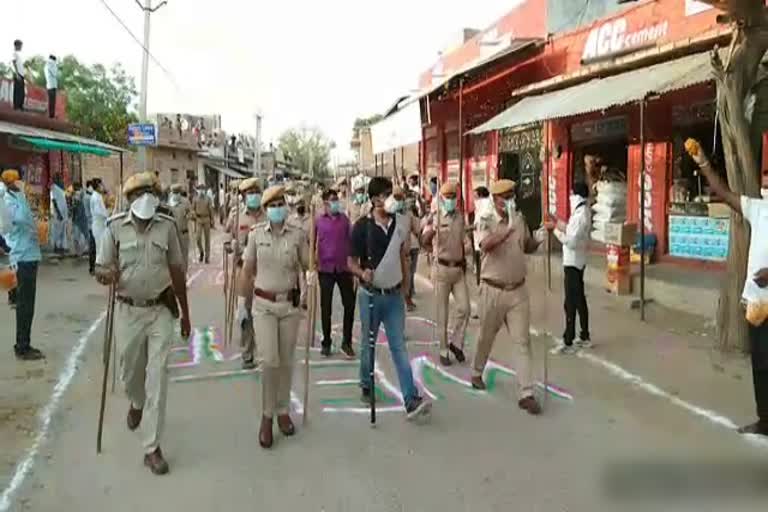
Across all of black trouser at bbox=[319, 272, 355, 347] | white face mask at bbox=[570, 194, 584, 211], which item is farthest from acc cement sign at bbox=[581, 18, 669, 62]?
black trouser at bbox=[319, 272, 355, 347]

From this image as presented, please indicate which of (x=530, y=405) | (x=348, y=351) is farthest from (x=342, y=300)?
(x=530, y=405)

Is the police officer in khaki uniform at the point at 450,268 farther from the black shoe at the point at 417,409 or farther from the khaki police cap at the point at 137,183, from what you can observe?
the khaki police cap at the point at 137,183

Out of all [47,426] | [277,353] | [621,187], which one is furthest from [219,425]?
[621,187]

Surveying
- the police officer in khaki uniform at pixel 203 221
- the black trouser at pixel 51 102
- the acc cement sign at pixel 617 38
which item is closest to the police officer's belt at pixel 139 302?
the acc cement sign at pixel 617 38

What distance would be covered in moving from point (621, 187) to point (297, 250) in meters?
8.66

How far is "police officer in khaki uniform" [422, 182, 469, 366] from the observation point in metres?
7.79

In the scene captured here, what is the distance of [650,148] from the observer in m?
12.2

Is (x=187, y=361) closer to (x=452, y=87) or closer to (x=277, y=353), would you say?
(x=277, y=353)

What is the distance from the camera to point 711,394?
21.4ft

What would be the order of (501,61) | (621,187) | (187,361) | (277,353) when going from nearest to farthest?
(277,353) < (187,361) < (621,187) < (501,61)

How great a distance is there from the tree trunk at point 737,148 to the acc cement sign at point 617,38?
4.74 metres

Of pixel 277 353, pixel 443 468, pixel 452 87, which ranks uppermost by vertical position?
pixel 452 87

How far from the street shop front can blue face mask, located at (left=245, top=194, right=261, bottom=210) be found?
3431 mm

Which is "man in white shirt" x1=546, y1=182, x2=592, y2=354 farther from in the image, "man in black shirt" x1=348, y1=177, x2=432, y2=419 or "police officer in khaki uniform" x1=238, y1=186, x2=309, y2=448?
"police officer in khaki uniform" x1=238, y1=186, x2=309, y2=448
